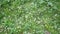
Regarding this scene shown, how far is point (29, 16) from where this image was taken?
14.8 feet

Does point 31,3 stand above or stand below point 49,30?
above

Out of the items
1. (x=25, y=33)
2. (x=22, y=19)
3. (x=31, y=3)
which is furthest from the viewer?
(x=31, y=3)

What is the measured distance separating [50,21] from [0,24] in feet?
4.39

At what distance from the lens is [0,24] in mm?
4379

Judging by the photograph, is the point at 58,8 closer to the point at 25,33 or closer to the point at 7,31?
the point at 25,33

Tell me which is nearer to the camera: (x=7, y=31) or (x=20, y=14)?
(x=7, y=31)

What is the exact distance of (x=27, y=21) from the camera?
173 inches

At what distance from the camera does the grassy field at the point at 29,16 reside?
4223 mm

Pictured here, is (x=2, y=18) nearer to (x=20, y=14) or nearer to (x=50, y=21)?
(x=20, y=14)

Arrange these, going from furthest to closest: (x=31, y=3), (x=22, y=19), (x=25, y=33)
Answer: (x=31, y=3), (x=22, y=19), (x=25, y=33)

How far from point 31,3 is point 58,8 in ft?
2.63

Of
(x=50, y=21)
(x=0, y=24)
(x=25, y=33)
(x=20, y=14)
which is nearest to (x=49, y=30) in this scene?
(x=50, y=21)

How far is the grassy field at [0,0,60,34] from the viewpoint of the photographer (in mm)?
4223

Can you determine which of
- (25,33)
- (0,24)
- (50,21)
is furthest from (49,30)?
(0,24)
